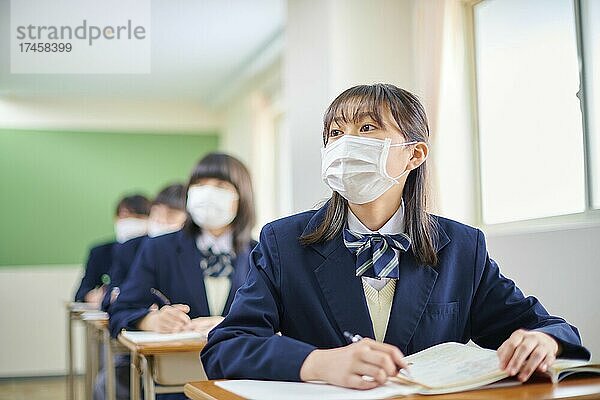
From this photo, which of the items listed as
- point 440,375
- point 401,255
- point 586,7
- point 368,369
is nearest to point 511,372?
point 440,375

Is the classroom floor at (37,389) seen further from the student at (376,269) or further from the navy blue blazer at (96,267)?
the student at (376,269)

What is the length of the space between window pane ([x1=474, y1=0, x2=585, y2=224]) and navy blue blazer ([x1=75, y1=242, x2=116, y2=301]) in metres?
3.34

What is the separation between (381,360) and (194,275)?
2.08 m

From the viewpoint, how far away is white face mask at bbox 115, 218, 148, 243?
655cm

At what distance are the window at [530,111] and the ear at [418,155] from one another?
52.3 inches

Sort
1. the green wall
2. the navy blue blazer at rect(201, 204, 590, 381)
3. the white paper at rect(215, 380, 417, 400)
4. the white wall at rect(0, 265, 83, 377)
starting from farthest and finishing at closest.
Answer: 1. the green wall
2. the white wall at rect(0, 265, 83, 377)
3. the navy blue blazer at rect(201, 204, 590, 381)
4. the white paper at rect(215, 380, 417, 400)

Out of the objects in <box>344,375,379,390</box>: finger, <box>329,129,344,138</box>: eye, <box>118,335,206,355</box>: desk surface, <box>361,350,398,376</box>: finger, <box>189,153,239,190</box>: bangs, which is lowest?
<box>118,335,206,355</box>: desk surface

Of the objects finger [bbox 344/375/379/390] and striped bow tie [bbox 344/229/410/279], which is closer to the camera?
finger [bbox 344/375/379/390]

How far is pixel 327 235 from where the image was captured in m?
1.85

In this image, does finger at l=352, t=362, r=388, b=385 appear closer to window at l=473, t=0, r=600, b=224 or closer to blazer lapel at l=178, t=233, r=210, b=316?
window at l=473, t=0, r=600, b=224

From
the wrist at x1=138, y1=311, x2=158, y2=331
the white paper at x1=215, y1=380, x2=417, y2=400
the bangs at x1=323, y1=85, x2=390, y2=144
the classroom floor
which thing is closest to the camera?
the white paper at x1=215, y1=380, x2=417, y2=400

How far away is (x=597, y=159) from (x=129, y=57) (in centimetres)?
503

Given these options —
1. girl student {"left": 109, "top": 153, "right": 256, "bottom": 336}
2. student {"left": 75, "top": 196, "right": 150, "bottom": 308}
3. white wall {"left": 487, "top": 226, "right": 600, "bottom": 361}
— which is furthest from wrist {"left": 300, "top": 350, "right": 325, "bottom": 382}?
student {"left": 75, "top": 196, "right": 150, "bottom": 308}

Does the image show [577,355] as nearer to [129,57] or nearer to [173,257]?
[173,257]
